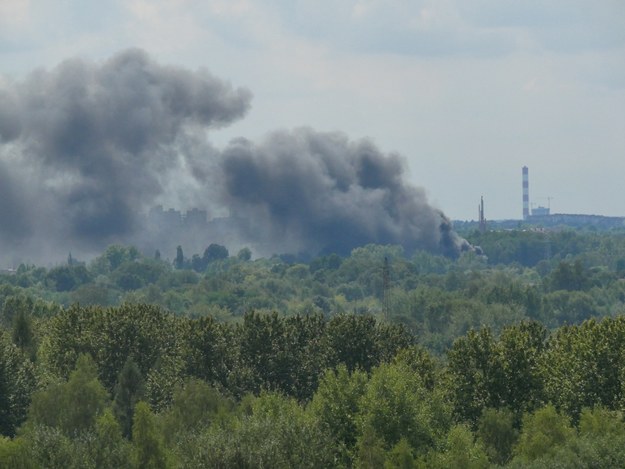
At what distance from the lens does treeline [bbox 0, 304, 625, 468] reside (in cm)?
5456

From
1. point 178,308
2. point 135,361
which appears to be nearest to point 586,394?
point 135,361

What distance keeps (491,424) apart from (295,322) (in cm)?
2393

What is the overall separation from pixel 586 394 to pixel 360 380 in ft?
31.8

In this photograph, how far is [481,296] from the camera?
181750mm

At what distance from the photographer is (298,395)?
264 feet

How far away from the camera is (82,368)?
77875 millimetres

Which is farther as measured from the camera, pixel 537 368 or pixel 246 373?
pixel 246 373

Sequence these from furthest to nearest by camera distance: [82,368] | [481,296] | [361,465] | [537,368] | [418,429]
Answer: [481,296] → [82,368] → [537,368] → [418,429] → [361,465]

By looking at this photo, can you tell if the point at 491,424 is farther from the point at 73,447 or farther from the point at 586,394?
the point at 73,447

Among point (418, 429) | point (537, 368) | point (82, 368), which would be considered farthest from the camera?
point (82, 368)

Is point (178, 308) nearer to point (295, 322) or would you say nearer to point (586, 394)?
point (295, 322)

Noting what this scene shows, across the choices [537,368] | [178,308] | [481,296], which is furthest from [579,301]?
[537,368]

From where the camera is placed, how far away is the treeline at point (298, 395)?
179 ft

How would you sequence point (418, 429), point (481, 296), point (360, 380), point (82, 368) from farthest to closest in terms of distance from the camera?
point (481, 296) → point (82, 368) → point (360, 380) → point (418, 429)
